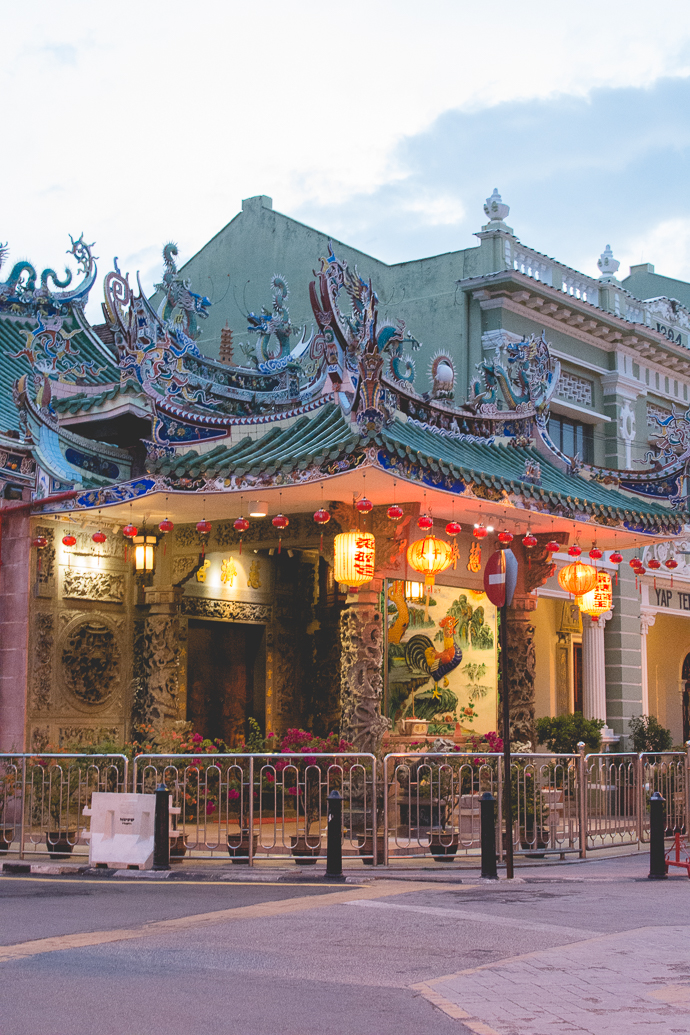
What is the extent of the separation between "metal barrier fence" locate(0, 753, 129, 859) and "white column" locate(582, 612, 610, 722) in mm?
12211

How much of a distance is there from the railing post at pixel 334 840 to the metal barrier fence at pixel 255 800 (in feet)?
2.88

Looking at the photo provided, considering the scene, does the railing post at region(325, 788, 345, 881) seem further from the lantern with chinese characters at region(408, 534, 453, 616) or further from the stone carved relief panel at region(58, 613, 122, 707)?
the stone carved relief panel at region(58, 613, 122, 707)

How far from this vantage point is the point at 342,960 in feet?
25.7

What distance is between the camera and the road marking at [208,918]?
26.8ft

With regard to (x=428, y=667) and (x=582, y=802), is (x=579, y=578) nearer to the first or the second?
(x=428, y=667)

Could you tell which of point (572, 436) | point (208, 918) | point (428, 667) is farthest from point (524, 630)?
point (208, 918)

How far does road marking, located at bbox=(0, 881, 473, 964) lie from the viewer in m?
8.17

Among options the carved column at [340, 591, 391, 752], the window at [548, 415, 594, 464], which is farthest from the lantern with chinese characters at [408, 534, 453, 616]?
the window at [548, 415, 594, 464]

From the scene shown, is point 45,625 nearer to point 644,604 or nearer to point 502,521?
point 502,521

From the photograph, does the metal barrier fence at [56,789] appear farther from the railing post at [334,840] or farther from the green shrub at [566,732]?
the green shrub at [566,732]

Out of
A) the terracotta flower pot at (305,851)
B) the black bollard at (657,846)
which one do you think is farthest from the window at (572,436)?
the terracotta flower pot at (305,851)

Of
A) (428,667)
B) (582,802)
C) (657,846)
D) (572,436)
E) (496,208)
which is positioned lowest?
(657,846)

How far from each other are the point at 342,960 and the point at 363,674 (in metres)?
7.58

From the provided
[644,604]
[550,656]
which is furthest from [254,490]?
[644,604]
